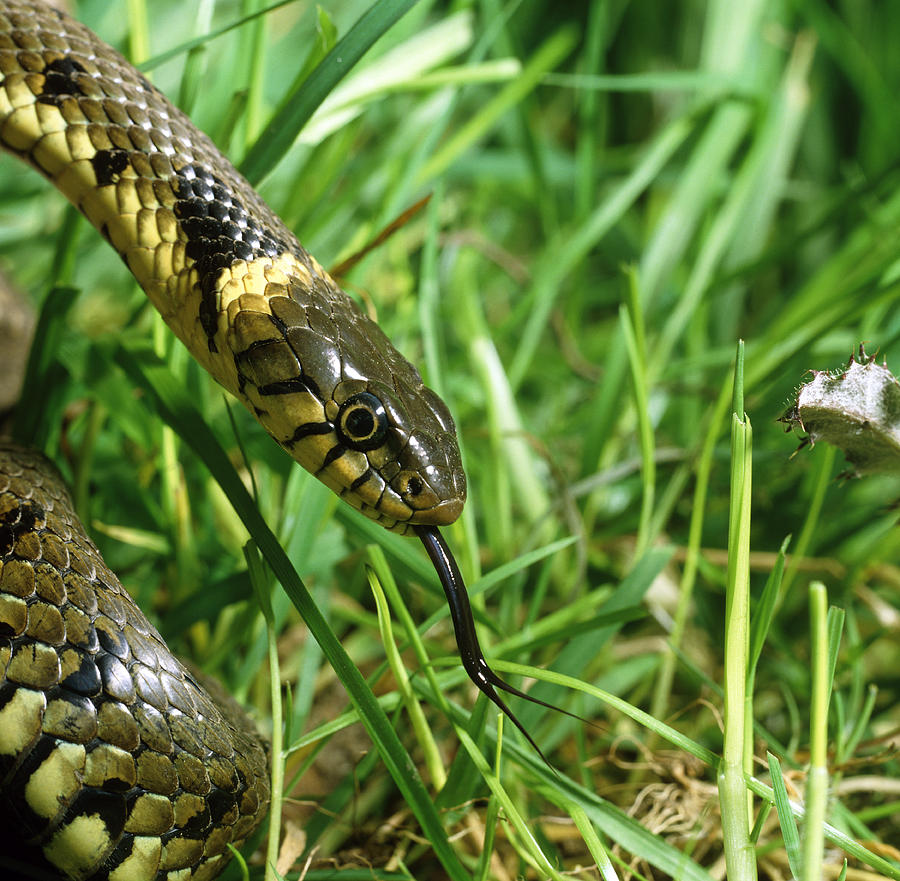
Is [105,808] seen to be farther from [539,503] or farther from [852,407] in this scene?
[539,503]

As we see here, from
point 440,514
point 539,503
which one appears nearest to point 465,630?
point 440,514

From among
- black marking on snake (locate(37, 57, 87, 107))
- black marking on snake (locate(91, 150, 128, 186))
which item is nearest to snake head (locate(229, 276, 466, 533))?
black marking on snake (locate(91, 150, 128, 186))

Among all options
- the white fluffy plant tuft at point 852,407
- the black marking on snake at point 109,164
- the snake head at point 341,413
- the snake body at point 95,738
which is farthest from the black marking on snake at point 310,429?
the white fluffy plant tuft at point 852,407

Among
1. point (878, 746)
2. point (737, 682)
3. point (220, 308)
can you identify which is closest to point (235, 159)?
point (220, 308)

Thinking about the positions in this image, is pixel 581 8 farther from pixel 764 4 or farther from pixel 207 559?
pixel 207 559

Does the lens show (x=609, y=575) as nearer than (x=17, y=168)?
Yes

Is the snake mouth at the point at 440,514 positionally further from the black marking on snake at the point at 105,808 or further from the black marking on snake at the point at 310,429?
the black marking on snake at the point at 105,808

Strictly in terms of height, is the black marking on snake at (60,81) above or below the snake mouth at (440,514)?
above
